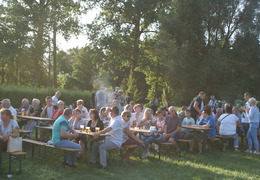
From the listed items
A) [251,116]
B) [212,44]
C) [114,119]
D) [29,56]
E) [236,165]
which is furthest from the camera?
[29,56]

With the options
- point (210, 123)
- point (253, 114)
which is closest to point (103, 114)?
point (210, 123)

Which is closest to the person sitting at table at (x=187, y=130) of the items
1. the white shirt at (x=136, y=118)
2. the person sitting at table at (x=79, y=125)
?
the white shirt at (x=136, y=118)

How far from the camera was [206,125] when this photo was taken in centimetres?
1009

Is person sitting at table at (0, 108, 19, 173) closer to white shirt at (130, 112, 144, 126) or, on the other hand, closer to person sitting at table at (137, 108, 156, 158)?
person sitting at table at (137, 108, 156, 158)

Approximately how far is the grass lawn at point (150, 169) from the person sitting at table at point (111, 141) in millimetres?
273

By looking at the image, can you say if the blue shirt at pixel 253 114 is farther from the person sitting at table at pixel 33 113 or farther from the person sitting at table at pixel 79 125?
the person sitting at table at pixel 33 113

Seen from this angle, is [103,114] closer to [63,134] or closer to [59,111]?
[59,111]

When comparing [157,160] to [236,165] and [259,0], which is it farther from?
[259,0]

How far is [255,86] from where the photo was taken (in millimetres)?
29859

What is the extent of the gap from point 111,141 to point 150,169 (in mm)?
1108

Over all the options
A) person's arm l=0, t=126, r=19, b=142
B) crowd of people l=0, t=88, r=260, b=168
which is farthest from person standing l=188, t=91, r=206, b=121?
person's arm l=0, t=126, r=19, b=142

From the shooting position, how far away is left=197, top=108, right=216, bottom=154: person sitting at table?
1027cm

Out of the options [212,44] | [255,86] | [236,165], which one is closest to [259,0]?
[212,44]

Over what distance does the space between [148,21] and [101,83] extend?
20.1m
